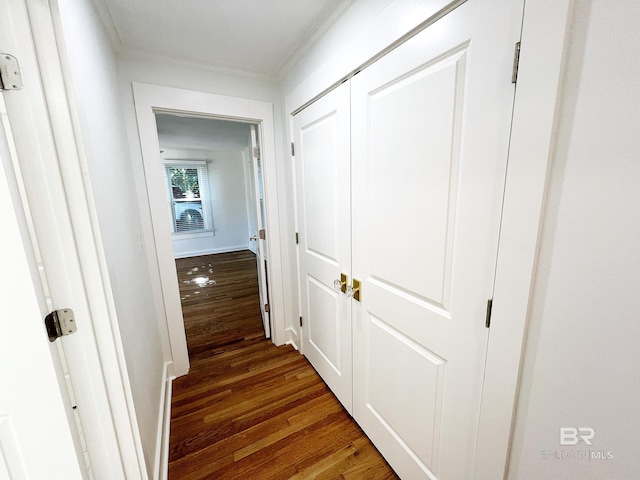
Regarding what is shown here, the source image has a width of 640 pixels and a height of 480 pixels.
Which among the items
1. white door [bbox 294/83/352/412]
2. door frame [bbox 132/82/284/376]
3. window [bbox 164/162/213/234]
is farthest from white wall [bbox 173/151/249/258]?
white door [bbox 294/83/352/412]

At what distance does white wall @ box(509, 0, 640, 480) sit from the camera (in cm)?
50

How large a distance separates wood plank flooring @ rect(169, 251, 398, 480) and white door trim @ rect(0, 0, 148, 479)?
0.61 meters

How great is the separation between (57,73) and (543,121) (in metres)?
1.30

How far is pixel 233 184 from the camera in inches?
228

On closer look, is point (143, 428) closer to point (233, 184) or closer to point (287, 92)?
point (287, 92)

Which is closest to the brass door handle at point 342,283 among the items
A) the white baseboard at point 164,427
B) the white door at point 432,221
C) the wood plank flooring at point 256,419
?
the white door at point 432,221

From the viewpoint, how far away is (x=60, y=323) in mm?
745

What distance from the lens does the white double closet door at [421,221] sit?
2.32 feet

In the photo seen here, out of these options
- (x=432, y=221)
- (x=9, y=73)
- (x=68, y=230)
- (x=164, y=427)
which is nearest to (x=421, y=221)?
(x=432, y=221)

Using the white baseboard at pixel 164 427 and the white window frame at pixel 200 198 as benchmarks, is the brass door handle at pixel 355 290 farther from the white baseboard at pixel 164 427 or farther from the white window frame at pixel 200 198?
the white window frame at pixel 200 198

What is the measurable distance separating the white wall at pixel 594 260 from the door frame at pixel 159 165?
1.78 m

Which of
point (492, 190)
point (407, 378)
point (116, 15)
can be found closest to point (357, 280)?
point (407, 378)

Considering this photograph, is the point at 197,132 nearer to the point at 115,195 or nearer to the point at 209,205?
the point at 209,205

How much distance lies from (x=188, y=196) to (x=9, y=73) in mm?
5298
